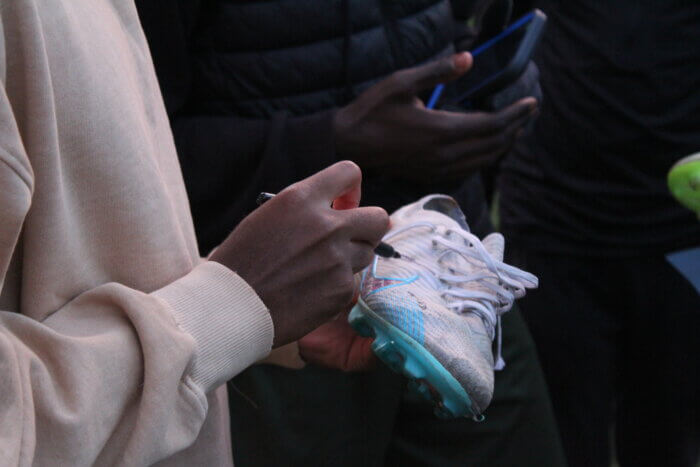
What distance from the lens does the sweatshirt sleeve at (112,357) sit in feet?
1.90

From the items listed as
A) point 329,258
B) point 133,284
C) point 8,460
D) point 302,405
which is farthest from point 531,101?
point 8,460

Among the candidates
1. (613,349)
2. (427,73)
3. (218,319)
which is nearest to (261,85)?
(427,73)

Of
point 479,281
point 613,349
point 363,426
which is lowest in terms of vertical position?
point 613,349

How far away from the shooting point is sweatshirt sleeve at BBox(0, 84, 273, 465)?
0.58 m

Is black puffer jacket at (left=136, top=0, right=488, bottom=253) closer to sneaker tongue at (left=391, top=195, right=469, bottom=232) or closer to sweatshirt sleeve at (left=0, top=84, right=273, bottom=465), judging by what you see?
sneaker tongue at (left=391, top=195, right=469, bottom=232)

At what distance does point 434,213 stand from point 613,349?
0.95m

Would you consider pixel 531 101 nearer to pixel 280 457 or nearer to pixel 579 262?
pixel 579 262

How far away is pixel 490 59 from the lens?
1.39 metres

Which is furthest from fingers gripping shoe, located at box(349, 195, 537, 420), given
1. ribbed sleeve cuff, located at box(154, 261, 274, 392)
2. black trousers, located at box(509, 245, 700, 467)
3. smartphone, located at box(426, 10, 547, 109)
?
black trousers, located at box(509, 245, 700, 467)

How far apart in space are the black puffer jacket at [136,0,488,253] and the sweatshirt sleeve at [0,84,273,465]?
0.47 metres

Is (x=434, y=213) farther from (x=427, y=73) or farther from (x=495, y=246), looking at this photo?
(x=427, y=73)

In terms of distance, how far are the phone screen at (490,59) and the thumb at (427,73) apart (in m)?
0.18

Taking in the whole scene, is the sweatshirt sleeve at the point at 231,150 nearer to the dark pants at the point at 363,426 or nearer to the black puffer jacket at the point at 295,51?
the black puffer jacket at the point at 295,51

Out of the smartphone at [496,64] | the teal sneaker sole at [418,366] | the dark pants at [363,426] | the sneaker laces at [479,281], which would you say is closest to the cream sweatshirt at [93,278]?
the teal sneaker sole at [418,366]
